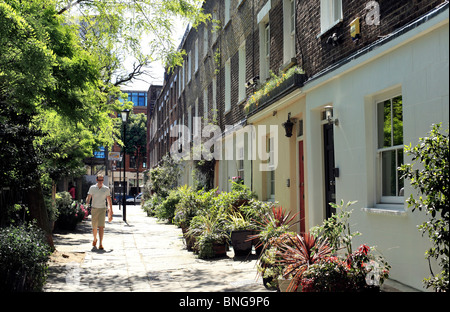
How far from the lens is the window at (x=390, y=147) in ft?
22.2

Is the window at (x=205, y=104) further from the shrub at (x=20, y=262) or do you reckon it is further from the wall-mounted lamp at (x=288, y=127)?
the shrub at (x=20, y=262)

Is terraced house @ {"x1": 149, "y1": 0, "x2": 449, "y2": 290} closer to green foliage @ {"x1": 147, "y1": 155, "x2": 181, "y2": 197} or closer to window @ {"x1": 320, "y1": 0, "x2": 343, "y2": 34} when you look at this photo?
window @ {"x1": 320, "y1": 0, "x2": 343, "y2": 34}

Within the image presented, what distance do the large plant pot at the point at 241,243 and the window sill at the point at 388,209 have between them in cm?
283

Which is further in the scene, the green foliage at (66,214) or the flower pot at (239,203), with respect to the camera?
the green foliage at (66,214)

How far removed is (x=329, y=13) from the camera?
356 inches

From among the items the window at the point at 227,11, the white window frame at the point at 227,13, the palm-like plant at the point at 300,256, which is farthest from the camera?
the window at the point at 227,11

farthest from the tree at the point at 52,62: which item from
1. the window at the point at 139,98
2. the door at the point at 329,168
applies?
the window at the point at 139,98

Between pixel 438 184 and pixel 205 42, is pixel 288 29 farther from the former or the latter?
pixel 205 42

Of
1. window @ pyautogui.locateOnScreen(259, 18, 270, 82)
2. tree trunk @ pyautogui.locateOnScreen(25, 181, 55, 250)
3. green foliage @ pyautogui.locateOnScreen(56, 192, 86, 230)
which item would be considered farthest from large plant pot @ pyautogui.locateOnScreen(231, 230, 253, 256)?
green foliage @ pyautogui.locateOnScreen(56, 192, 86, 230)

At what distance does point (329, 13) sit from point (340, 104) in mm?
1941

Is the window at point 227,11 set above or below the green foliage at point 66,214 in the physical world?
above

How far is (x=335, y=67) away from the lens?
329 inches
